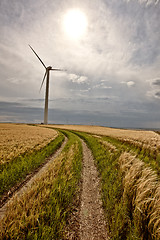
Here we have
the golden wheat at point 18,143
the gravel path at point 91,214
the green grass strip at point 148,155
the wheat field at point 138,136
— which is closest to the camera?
the gravel path at point 91,214

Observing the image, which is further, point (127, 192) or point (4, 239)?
point (127, 192)

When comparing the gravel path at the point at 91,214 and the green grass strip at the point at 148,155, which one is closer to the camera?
the gravel path at the point at 91,214

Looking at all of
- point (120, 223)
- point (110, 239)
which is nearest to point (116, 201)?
point (120, 223)

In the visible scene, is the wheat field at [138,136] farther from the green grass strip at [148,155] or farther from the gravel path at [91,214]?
the gravel path at [91,214]

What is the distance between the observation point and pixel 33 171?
7.43 meters

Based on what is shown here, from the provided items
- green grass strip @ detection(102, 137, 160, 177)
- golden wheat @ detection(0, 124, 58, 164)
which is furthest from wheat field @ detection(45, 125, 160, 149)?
golden wheat @ detection(0, 124, 58, 164)

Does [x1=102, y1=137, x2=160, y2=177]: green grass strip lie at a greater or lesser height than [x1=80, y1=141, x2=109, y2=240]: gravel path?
greater

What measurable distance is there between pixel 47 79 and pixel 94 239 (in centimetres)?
8392

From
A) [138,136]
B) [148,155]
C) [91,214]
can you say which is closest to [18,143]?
[91,214]

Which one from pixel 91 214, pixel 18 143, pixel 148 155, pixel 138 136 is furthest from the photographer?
pixel 138 136

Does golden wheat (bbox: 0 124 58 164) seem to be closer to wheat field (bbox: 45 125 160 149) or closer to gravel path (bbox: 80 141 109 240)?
gravel path (bbox: 80 141 109 240)

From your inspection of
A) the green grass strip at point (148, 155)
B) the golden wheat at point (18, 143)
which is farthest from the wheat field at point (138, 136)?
the golden wheat at point (18, 143)

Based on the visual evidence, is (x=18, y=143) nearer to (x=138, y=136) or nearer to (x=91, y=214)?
(x=91, y=214)

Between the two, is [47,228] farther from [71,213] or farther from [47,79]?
[47,79]
